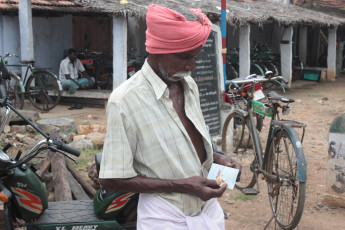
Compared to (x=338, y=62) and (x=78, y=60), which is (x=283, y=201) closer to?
(x=78, y=60)

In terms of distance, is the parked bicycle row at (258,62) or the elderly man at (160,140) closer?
the elderly man at (160,140)

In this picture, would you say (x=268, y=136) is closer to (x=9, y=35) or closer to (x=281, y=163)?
(x=281, y=163)

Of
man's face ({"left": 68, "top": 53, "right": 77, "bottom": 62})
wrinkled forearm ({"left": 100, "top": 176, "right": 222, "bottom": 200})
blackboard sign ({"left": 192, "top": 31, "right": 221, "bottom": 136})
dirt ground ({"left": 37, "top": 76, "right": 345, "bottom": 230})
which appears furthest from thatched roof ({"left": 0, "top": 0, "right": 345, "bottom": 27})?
wrinkled forearm ({"left": 100, "top": 176, "right": 222, "bottom": 200})

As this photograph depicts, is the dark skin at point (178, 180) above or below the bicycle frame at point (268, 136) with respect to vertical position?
above

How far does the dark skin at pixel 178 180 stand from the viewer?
2.05m

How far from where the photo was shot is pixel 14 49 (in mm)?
11352

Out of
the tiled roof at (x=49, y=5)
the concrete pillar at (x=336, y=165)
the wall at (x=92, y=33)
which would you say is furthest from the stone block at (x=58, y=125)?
the wall at (x=92, y=33)

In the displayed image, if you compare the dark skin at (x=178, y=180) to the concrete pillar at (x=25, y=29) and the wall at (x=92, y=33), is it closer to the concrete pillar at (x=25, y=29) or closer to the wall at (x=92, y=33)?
the concrete pillar at (x=25, y=29)

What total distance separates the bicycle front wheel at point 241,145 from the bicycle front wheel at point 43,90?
203 inches

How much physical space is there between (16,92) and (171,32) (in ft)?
27.7

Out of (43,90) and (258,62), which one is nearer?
(43,90)

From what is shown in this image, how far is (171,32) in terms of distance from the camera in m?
2.02

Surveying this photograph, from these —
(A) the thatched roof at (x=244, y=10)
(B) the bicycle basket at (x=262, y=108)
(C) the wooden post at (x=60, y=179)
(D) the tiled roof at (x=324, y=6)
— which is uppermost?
(D) the tiled roof at (x=324, y=6)

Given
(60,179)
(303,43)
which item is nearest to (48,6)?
(60,179)
